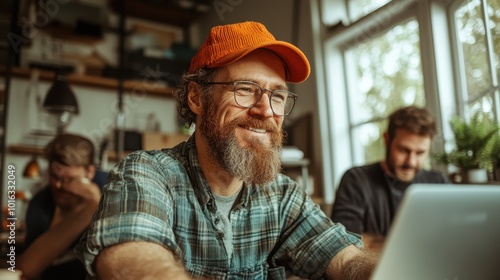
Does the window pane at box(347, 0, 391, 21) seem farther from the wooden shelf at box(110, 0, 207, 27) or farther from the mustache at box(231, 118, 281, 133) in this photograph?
the wooden shelf at box(110, 0, 207, 27)

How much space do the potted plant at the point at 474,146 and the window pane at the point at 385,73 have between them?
380 mm

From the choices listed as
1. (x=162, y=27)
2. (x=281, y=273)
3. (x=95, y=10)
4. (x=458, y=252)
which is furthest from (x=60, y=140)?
(x=162, y=27)

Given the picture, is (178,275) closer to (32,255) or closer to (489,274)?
(489,274)

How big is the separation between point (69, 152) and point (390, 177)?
3.90 feet

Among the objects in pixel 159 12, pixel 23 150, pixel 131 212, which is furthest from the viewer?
→ pixel 159 12

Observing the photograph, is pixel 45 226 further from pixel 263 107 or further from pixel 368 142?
pixel 368 142

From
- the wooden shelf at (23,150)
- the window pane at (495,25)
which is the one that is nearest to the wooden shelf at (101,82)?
the wooden shelf at (23,150)

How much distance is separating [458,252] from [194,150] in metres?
0.56

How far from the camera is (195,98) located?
1.05 meters

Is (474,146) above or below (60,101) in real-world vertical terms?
below

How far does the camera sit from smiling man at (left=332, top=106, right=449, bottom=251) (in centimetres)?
163

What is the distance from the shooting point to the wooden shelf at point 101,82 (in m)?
2.91

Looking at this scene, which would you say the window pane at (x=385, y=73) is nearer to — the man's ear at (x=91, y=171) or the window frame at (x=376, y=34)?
the window frame at (x=376, y=34)

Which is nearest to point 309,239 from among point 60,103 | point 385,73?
point 385,73
